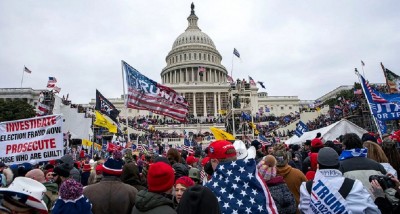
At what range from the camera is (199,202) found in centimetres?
295

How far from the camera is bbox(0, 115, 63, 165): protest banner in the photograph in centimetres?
813

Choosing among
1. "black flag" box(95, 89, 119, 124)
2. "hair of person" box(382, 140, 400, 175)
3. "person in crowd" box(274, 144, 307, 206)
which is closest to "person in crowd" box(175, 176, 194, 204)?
"person in crowd" box(274, 144, 307, 206)

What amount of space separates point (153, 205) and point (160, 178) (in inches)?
12.1

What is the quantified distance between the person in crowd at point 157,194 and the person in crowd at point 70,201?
1.81 feet

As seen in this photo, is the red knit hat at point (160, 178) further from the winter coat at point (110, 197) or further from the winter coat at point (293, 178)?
the winter coat at point (293, 178)

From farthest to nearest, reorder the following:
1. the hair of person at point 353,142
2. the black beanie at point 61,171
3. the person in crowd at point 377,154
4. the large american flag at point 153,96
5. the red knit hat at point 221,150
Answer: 1. the large american flag at point 153,96
2. the black beanie at point 61,171
3. the person in crowd at point 377,154
4. the hair of person at point 353,142
5. the red knit hat at point 221,150

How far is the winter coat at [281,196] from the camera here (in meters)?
4.17

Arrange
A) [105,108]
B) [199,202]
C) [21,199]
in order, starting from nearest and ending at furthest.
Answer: [21,199], [199,202], [105,108]

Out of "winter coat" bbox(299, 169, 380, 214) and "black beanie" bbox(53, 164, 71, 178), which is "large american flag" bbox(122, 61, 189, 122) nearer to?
"black beanie" bbox(53, 164, 71, 178)

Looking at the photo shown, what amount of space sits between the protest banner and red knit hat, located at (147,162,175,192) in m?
5.44

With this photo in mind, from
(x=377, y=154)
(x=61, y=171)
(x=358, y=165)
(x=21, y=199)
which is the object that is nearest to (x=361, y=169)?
(x=358, y=165)

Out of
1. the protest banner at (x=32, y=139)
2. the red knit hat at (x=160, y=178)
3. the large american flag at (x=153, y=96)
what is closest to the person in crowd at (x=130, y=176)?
the red knit hat at (x=160, y=178)

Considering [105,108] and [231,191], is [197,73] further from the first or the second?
[231,191]

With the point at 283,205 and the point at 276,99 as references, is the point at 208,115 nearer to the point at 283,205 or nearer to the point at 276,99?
the point at 276,99
